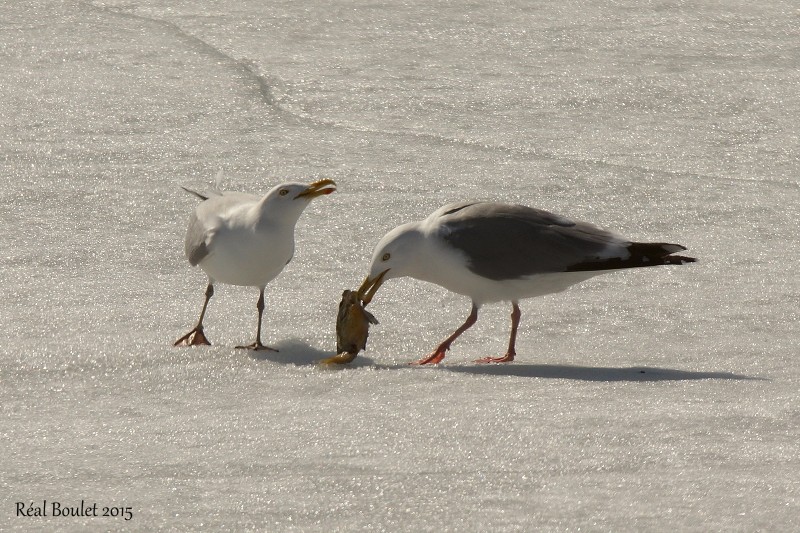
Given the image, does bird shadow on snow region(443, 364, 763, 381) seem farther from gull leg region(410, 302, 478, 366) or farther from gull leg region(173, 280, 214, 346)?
gull leg region(173, 280, 214, 346)

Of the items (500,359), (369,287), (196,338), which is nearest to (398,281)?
(369,287)

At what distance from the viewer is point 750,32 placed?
35.0 feet

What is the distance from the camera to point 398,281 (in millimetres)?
6996

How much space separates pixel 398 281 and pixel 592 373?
186cm

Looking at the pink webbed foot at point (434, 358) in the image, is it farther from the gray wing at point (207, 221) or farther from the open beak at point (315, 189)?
the gray wing at point (207, 221)

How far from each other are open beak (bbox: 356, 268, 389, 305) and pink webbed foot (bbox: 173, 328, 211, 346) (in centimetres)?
73

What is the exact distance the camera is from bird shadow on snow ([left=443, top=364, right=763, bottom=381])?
5.27 metres

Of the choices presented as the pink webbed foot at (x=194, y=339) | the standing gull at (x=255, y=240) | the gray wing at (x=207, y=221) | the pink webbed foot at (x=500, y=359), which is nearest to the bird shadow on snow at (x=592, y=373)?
the pink webbed foot at (x=500, y=359)

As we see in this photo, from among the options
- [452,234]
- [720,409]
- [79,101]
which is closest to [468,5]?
[79,101]

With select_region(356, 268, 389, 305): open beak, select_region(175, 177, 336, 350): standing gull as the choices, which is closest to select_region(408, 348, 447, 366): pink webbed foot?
select_region(356, 268, 389, 305): open beak

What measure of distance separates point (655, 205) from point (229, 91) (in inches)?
128

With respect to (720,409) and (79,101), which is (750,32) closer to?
(79,101)

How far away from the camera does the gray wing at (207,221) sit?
237 inches

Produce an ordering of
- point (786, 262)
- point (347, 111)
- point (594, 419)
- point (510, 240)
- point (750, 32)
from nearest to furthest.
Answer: point (594, 419), point (510, 240), point (786, 262), point (347, 111), point (750, 32)
